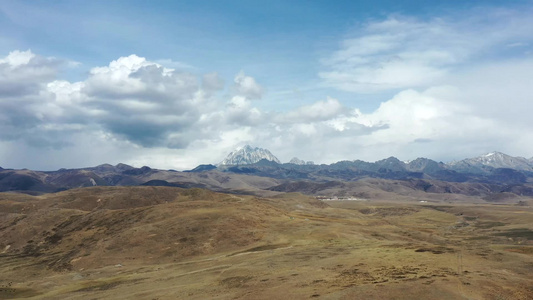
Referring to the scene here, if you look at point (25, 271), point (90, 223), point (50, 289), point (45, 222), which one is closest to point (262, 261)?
point (50, 289)

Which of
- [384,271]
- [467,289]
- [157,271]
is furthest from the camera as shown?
[157,271]

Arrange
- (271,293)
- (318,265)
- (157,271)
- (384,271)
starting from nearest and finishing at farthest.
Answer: (271,293), (384,271), (318,265), (157,271)

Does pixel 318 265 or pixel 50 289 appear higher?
pixel 318 265

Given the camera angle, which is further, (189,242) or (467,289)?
(189,242)

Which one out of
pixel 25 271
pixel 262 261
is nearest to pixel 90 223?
pixel 25 271

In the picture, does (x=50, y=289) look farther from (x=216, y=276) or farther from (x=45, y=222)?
(x=45, y=222)

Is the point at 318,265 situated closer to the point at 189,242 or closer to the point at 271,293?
the point at 271,293
